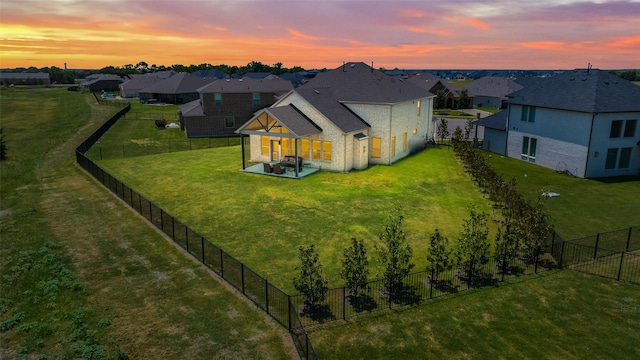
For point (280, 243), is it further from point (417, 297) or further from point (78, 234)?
point (78, 234)

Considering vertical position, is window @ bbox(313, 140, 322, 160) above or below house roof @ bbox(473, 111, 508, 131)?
below

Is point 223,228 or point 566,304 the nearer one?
point 566,304

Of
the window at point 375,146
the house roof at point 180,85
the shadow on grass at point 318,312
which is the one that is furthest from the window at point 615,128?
the house roof at point 180,85

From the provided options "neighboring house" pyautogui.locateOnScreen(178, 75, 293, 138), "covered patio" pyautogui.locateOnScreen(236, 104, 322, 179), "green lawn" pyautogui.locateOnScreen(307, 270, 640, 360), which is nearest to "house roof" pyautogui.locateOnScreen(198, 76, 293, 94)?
"neighboring house" pyautogui.locateOnScreen(178, 75, 293, 138)

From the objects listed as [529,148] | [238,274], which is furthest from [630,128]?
[238,274]

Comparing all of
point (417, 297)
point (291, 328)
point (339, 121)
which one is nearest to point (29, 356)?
point (291, 328)

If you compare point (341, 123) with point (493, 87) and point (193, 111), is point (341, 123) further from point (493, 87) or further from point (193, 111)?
point (493, 87)

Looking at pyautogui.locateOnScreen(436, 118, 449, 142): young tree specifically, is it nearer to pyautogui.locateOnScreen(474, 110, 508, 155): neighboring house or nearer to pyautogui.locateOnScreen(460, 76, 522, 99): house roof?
pyautogui.locateOnScreen(474, 110, 508, 155): neighboring house
